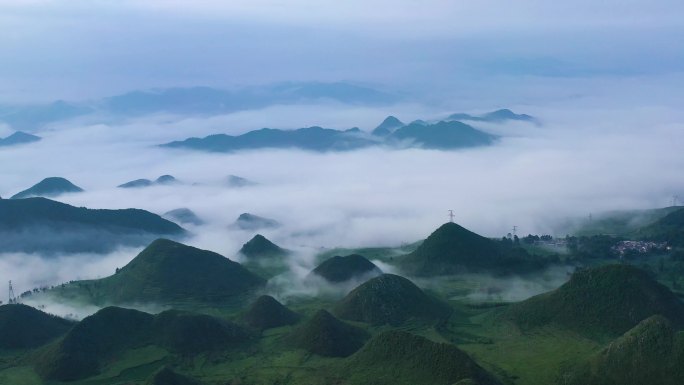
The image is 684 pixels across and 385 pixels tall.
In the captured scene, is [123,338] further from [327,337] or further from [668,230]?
[668,230]

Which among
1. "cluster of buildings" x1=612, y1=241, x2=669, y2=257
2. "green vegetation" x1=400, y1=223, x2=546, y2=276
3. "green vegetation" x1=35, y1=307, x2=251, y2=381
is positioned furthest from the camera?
"cluster of buildings" x1=612, y1=241, x2=669, y2=257

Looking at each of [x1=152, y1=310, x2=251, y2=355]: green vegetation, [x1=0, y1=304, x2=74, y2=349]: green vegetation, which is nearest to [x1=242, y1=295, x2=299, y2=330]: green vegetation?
[x1=152, y1=310, x2=251, y2=355]: green vegetation

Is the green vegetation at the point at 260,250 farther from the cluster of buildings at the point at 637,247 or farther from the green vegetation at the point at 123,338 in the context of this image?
the cluster of buildings at the point at 637,247

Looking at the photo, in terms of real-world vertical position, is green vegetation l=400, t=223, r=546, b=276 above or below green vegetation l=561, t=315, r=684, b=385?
above

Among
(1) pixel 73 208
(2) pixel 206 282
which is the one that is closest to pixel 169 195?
(1) pixel 73 208

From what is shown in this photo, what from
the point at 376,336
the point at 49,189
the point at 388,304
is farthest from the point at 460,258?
the point at 49,189

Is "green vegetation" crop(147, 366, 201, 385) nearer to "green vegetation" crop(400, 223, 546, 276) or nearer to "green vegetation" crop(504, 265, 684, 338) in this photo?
"green vegetation" crop(504, 265, 684, 338)

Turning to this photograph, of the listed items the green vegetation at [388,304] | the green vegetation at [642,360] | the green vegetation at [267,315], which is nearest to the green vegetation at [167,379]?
the green vegetation at [267,315]
